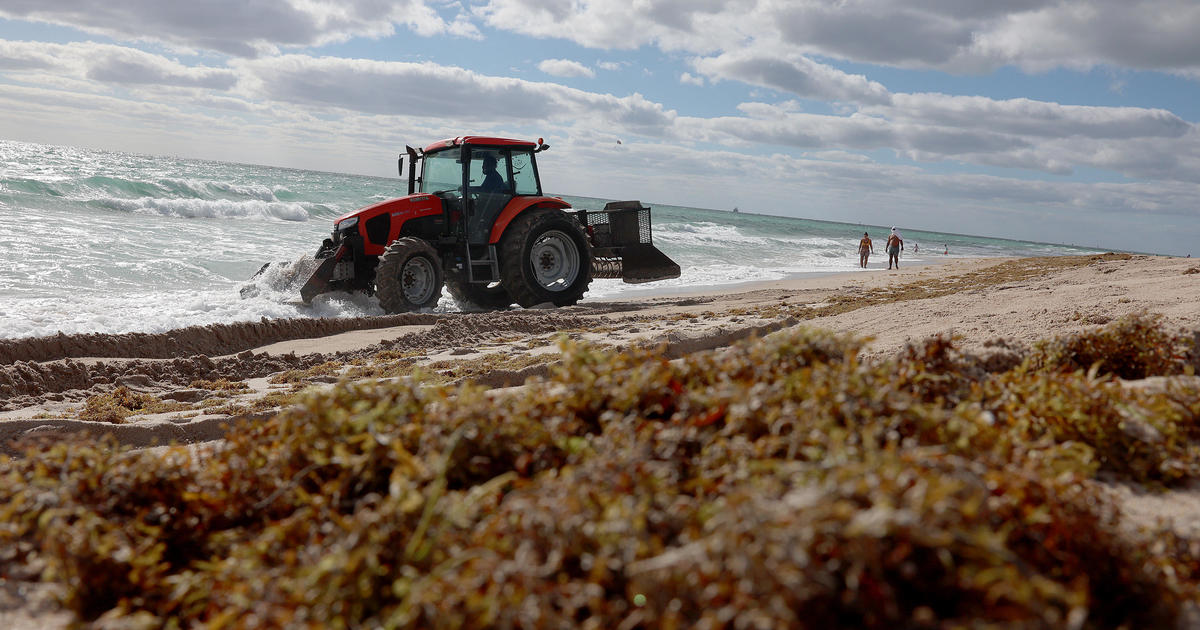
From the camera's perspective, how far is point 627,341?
7.59 meters

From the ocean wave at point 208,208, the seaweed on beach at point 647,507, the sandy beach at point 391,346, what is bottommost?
the sandy beach at point 391,346

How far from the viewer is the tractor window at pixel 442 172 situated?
11.1 m

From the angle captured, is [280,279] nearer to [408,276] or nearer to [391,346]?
[408,276]

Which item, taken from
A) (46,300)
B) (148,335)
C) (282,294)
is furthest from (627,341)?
(46,300)

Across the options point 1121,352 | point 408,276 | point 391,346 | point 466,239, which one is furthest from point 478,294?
point 1121,352

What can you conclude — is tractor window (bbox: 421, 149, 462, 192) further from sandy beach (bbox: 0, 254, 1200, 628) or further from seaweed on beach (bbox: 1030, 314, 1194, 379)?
seaweed on beach (bbox: 1030, 314, 1194, 379)

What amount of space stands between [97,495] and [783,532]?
1.58 meters

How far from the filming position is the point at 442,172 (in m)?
11.2

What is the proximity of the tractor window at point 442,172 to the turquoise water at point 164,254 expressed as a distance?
1809 millimetres

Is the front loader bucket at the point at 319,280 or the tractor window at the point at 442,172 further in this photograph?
the tractor window at the point at 442,172

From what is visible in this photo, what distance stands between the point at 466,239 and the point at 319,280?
206cm

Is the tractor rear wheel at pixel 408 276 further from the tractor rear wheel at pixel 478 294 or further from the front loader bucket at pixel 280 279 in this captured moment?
the front loader bucket at pixel 280 279

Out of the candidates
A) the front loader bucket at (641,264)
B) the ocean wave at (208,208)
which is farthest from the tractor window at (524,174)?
the ocean wave at (208,208)

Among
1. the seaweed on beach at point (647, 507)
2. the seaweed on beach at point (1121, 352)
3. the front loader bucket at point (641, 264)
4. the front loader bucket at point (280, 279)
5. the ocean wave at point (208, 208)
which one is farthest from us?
the ocean wave at point (208, 208)
